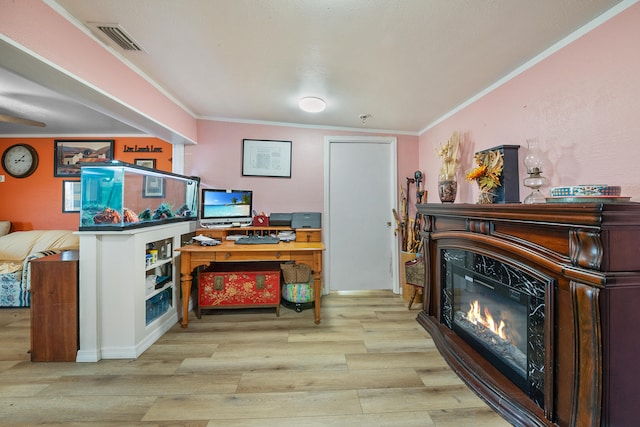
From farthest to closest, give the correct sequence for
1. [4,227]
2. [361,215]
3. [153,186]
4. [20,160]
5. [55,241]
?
[20,160]
[4,227]
[361,215]
[55,241]
[153,186]

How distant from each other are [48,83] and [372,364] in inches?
110

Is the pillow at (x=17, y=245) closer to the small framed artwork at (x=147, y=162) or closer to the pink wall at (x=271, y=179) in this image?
the small framed artwork at (x=147, y=162)

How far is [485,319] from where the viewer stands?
1.73 m

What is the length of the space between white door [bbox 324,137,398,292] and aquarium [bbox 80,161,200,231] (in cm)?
188

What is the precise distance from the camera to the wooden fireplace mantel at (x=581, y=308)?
0.93 metres

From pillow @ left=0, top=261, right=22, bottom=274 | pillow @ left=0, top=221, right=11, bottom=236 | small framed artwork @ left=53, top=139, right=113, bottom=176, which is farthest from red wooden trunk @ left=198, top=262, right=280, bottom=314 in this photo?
pillow @ left=0, top=221, right=11, bottom=236

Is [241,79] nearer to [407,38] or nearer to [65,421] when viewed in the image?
[407,38]

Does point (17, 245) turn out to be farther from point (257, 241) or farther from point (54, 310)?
point (257, 241)

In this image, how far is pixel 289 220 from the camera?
2.88 meters

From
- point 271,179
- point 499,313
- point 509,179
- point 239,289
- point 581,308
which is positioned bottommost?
point 239,289

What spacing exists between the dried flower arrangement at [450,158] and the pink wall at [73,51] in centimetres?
261

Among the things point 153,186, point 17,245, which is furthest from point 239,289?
point 17,245

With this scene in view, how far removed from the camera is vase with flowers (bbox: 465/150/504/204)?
1.73m

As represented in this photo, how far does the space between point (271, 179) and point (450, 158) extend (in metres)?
1.99
